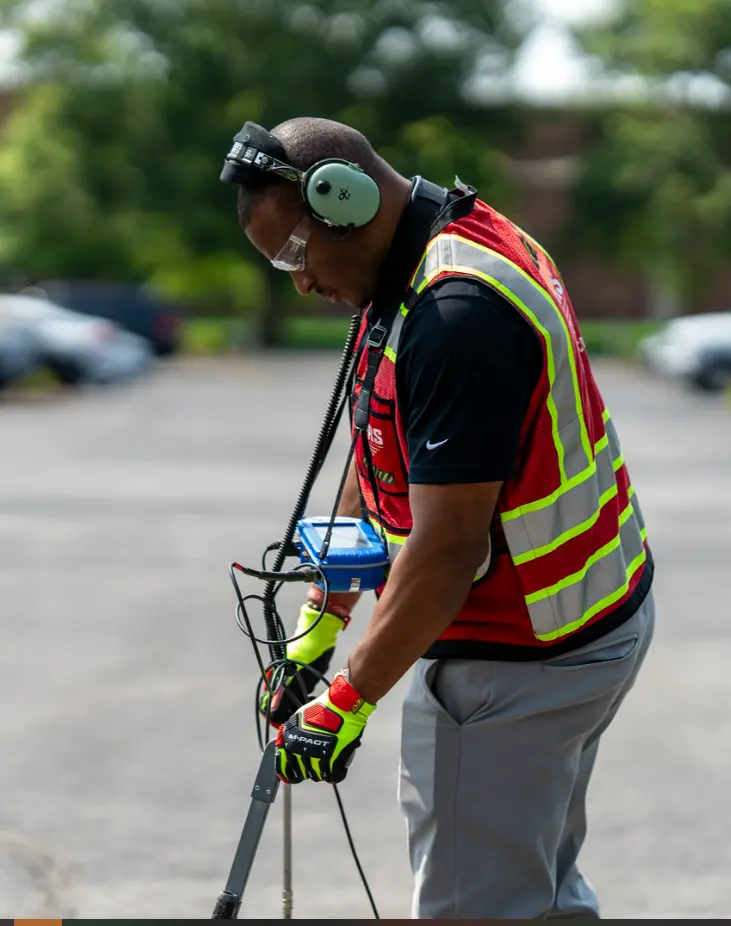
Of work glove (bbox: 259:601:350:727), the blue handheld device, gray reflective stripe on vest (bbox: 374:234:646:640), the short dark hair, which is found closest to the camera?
gray reflective stripe on vest (bbox: 374:234:646:640)

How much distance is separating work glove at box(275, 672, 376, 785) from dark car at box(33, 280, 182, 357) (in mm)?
29490

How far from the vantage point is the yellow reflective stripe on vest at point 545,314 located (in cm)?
232

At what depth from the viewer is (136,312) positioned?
31781 mm

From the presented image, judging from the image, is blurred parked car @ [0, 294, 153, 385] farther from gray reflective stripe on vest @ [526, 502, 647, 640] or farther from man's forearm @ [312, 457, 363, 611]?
gray reflective stripe on vest @ [526, 502, 647, 640]

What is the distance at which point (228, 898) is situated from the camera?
8.47ft

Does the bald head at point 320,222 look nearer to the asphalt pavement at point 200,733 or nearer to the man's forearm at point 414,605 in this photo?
the man's forearm at point 414,605

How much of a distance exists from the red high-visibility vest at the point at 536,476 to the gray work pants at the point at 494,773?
0.27 feet

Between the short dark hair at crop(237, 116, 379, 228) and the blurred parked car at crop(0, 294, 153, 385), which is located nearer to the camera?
the short dark hair at crop(237, 116, 379, 228)

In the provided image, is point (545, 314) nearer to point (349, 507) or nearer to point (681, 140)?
point (349, 507)

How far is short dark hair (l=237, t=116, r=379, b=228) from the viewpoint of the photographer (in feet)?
8.01

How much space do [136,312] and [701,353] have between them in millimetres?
14070

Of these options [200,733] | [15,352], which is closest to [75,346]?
[15,352]

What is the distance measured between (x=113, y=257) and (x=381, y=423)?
39.7 meters

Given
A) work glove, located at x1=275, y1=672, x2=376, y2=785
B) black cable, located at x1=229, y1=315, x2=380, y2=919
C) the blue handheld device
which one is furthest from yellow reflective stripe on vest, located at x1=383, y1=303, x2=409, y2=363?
work glove, located at x1=275, y1=672, x2=376, y2=785
